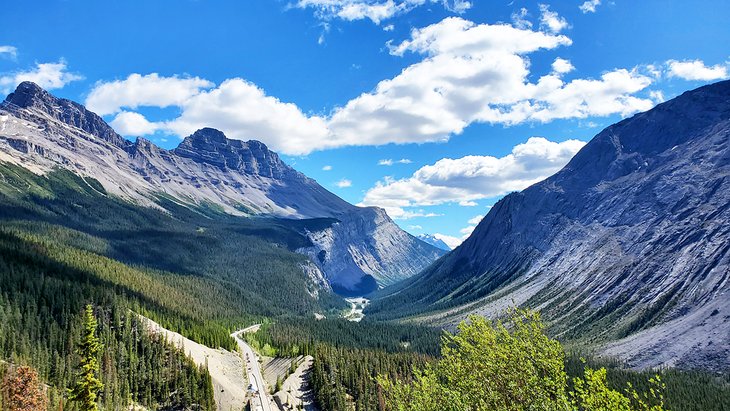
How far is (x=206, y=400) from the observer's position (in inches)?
3509

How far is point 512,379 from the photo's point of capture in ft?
90.5

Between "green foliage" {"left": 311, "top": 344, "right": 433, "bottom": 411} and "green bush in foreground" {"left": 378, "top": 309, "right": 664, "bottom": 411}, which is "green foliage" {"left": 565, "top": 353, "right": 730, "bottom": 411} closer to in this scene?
"green foliage" {"left": 311, "top": 344, "right": 433, "bottom": 411}

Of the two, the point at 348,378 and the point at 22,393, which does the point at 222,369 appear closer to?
the point at 348,378

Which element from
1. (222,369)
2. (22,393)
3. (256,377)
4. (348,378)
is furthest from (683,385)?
(22,393)

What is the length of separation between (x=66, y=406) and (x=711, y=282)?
198300 mm

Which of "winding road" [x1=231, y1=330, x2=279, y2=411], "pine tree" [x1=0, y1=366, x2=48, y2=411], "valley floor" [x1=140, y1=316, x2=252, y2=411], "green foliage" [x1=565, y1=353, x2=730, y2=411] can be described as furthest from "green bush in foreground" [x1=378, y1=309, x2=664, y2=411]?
"green foliage" [x1=565, y1=353, x2=730, y2=411]

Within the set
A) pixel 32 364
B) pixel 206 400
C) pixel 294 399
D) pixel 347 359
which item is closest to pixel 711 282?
pixel 347 359

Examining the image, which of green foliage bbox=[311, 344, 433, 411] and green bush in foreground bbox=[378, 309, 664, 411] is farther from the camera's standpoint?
green foliage bbox=[311, 344, 433, 411]

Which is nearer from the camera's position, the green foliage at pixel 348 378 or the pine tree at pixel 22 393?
the pine tree at pixel 22 393

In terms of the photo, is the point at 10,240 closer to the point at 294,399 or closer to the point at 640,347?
the point at 294,399

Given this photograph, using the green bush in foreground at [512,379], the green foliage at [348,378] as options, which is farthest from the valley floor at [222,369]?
the green bush in foreground at [512,379]

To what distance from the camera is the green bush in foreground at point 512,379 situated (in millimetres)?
24236

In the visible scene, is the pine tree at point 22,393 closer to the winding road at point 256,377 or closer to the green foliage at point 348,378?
the winding road at point 256,377

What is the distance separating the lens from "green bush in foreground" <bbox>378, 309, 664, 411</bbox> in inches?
954
